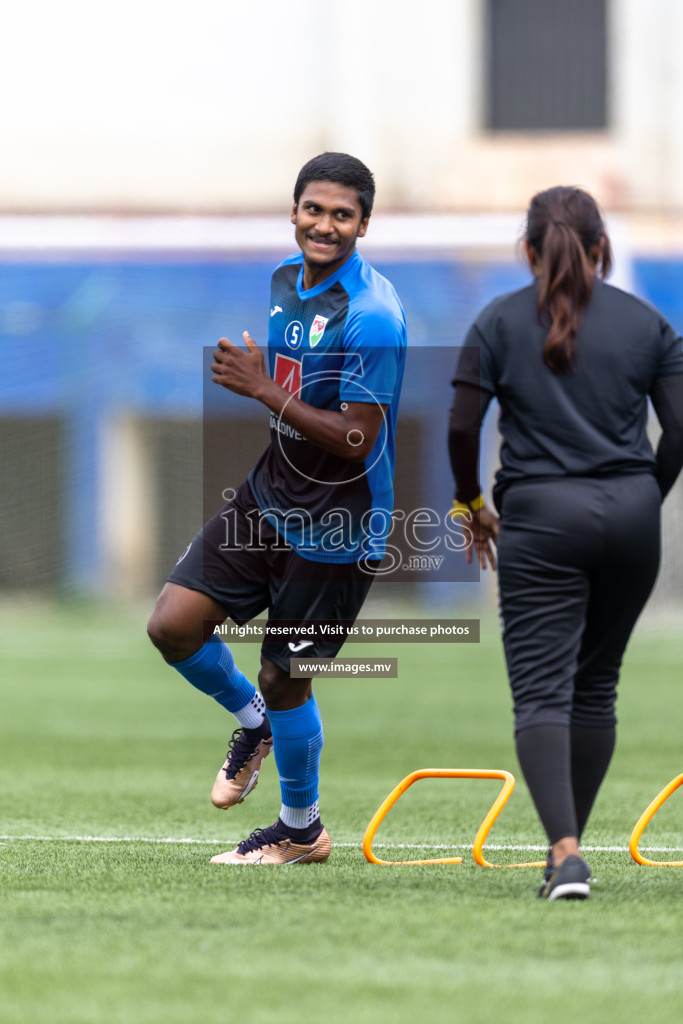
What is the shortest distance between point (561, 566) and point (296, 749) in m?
1.27

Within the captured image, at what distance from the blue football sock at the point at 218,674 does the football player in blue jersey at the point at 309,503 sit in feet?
0.15

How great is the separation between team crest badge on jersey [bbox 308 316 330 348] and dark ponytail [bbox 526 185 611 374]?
33.4 inches

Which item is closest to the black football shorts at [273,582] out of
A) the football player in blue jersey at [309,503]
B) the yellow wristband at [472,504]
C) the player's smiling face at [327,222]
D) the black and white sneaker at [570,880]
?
the football player in blue jersey at [309,503]

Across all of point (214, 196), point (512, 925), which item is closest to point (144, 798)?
point (512, 925)

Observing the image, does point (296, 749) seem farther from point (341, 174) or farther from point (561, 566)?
point (341, 174)

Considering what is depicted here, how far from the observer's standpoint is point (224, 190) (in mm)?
22641

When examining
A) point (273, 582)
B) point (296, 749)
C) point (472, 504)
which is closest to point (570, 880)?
point (472, 504)

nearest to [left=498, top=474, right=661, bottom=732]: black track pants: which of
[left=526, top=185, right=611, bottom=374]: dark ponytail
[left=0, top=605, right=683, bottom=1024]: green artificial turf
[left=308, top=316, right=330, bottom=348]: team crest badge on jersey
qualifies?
[left=526, top=185, right=611, bottom=374]: dark ponytail

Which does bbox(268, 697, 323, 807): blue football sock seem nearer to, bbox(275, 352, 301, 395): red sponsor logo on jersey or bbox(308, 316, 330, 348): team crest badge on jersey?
bbox(275, 352, 301, 395): red sponsor logo on jersey

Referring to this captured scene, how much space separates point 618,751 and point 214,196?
1571 cm

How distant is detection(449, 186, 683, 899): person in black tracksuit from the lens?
397 centimetres

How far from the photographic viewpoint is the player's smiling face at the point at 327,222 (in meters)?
4.75

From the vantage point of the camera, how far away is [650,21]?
22.1 meters

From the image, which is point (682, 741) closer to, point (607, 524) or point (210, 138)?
point (607, 524)
